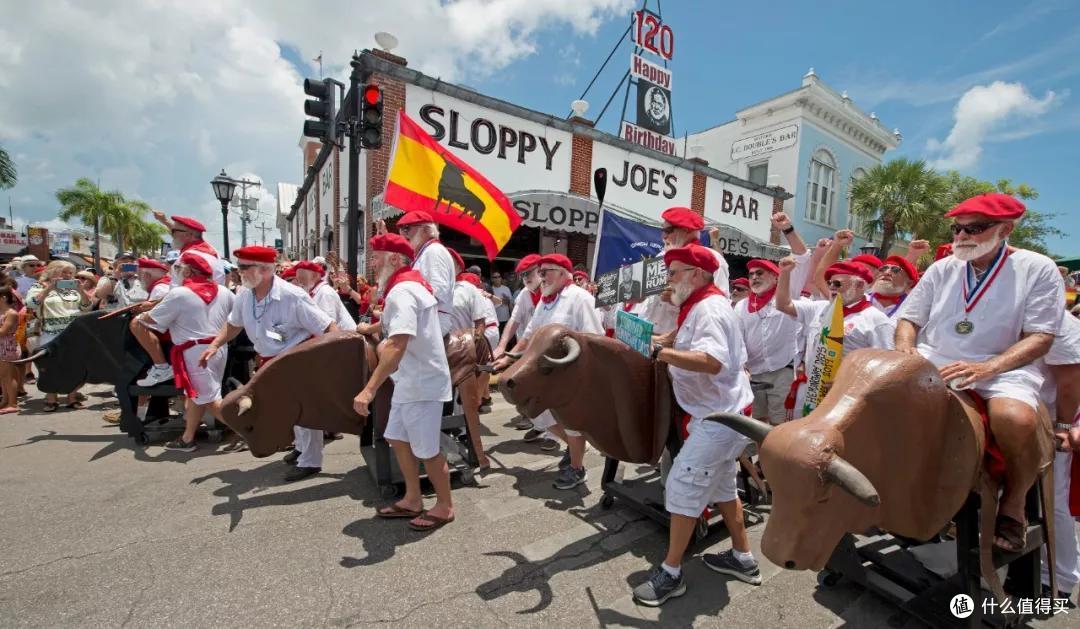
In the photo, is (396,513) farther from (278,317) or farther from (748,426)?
(748,426)

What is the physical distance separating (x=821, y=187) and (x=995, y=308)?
22.7 metres

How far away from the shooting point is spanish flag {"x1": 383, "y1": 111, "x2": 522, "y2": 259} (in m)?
6.19

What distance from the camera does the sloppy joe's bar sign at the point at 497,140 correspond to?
10.5m

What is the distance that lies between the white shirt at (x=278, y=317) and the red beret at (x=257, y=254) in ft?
0.67

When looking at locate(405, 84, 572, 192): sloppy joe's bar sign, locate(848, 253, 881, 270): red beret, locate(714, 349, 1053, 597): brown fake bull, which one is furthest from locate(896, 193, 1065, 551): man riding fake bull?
locate(405, 84, 572, 192): sloppy joe's bar sign

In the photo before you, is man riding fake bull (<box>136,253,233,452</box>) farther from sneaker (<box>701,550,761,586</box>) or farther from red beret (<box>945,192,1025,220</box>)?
red beret (<box>945,192,1025,220</box>)

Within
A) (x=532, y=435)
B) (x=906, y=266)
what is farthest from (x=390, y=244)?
(x=906, y=266)

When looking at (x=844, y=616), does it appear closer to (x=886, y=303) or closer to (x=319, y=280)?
(x=886, y=303)

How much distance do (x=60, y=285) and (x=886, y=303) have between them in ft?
33.8

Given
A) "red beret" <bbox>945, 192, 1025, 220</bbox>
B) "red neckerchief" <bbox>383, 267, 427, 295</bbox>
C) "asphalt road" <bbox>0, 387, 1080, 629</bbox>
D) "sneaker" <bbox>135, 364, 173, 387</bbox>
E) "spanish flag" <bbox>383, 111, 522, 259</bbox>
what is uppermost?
"spanish flag" <bbox>383, 111, 522, 259</bbox>

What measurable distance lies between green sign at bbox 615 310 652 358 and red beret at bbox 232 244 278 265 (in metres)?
3.14

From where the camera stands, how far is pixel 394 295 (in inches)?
129

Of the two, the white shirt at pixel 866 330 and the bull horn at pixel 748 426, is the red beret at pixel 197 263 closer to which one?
the bull horn at pixel 748 426

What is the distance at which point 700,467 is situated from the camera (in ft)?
8.91
